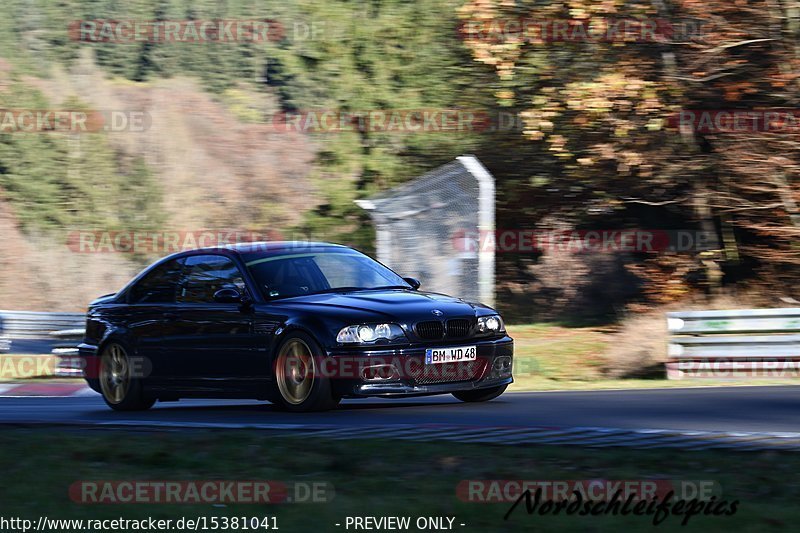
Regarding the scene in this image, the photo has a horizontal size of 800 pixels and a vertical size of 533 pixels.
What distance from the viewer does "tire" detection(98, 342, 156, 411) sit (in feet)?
38.2

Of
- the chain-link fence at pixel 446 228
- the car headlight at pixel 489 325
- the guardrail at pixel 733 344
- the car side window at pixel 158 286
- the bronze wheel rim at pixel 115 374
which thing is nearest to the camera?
the car headlight at pixel 489 325

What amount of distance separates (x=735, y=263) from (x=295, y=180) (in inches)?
506

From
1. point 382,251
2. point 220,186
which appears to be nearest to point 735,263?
point 382,251

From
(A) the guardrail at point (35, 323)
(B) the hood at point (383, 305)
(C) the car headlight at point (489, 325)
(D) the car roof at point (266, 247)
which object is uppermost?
(D) the car roof at point (266, 247)

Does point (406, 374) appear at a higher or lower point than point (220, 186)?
lower

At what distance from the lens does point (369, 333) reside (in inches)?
385

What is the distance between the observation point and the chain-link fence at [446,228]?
Answer: 20.0 metres

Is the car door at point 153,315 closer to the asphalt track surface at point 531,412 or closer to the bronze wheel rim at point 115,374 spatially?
the bronze wheel rim at point 115,374

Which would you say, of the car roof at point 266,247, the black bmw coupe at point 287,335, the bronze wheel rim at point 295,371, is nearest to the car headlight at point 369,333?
the black bmw coupe at point 287,335

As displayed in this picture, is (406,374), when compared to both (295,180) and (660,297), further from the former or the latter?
(295,180)

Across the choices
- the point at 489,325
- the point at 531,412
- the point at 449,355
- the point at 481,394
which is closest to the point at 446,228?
the point at 481,394

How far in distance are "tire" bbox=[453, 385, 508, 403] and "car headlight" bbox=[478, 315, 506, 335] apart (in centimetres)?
54

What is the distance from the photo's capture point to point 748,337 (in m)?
14.7

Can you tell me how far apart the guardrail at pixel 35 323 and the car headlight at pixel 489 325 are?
1108 centimetres
